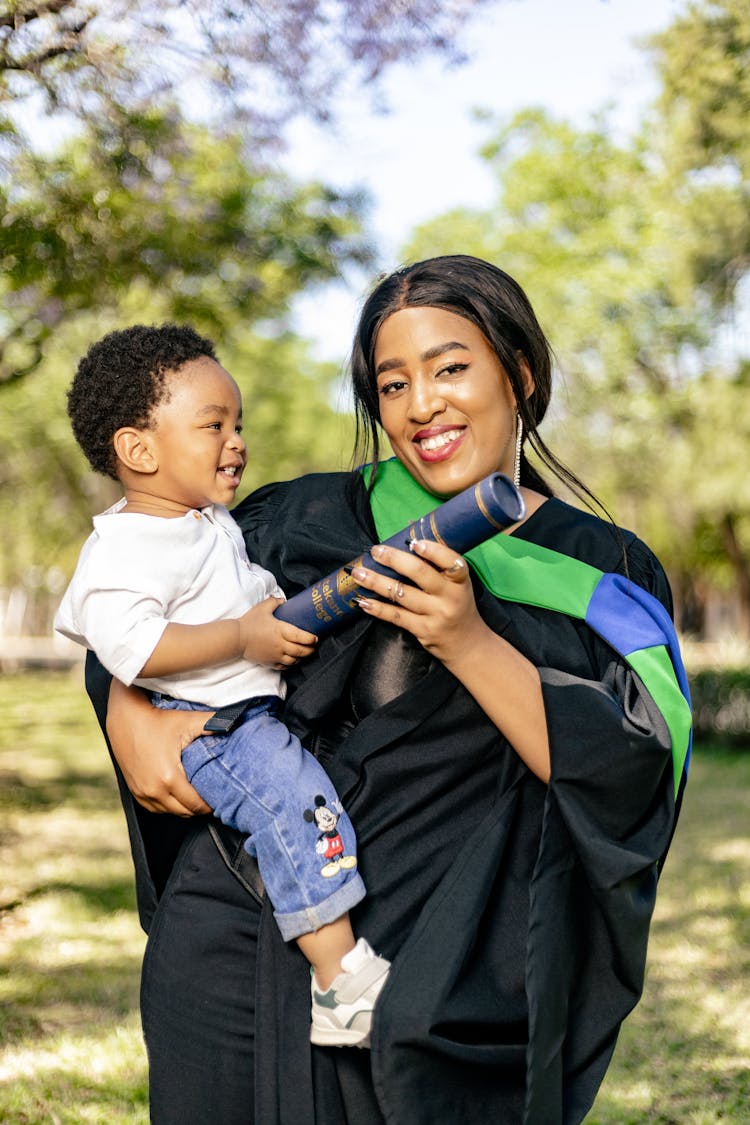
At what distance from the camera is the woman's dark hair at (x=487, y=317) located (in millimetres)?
2322

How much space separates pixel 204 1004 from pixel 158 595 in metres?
0.72

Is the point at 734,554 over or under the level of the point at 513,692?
over

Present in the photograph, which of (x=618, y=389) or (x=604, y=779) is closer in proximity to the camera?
(x=604, y=779)

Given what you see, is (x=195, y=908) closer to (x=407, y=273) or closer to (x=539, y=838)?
(x=539, y=838)

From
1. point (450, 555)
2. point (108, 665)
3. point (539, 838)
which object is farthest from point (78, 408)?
point (539, 838)

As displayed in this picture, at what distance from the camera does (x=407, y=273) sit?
7.88 feet

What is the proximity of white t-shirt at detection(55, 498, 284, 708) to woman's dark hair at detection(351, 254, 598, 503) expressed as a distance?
17.1 inches

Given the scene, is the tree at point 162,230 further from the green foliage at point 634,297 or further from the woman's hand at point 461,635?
the green foliage at point 634,297

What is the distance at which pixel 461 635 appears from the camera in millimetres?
1929

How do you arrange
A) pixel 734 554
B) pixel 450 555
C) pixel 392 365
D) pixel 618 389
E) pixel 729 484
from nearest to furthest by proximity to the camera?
pixel 450 555
pixel 392 365
pixel 729 484
pixel 618 389
pixel 734 554

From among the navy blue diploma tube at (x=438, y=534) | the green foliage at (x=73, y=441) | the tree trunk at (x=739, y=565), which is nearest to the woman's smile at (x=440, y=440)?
the navy blue diploma tube at (x=438, y=534)

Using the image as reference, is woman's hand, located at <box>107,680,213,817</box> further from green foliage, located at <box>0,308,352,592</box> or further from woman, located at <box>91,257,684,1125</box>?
green foliage, located at <box>0,308,352,592</box>

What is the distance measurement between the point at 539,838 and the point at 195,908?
63 centimetres

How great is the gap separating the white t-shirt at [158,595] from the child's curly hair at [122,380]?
18 cm
